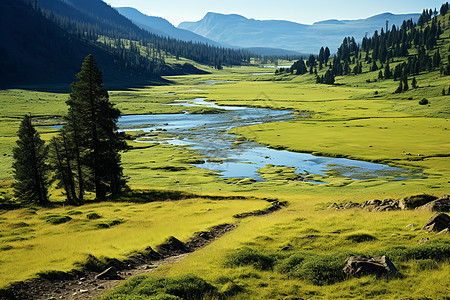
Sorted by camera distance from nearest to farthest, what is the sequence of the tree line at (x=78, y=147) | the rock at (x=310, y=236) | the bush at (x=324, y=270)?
the bush at (x=324, y=270)
the rock at (x=310, y=236)
the tree line at (x=78, y=147)

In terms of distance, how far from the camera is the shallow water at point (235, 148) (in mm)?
61312

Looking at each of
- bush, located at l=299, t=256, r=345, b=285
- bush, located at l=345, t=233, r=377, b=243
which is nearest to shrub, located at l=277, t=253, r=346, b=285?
bush, located at l=299, t=256, r=345, b=285

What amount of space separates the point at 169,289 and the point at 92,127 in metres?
34.2

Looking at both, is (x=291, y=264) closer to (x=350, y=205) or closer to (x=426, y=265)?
(x=426, y=265)

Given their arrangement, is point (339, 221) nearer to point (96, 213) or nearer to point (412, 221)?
point (412, 221)

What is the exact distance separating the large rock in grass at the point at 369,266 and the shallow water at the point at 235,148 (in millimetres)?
41742

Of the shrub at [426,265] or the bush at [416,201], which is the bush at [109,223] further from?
the bush at [416,201]

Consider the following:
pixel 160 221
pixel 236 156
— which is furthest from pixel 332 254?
pixel 236 156

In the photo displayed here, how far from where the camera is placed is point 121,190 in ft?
160

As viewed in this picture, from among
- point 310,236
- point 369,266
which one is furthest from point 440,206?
point 369,266

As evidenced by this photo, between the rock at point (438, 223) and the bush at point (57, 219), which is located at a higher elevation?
the rock at point (438, 223)

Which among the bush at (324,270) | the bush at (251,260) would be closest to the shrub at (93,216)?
the bush at (251,260)

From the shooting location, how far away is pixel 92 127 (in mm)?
44281

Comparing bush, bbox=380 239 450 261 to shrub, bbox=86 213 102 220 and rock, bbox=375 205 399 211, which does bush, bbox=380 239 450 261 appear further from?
shrub, bbox=86 213 102 220
